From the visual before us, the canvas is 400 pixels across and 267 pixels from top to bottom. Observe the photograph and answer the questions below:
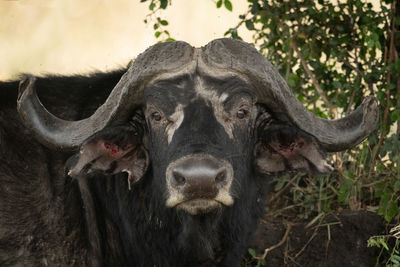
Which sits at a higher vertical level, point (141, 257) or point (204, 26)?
point (204, 26)

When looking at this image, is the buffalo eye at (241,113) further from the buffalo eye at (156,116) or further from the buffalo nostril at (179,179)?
the buffalo nostril at (179,179)

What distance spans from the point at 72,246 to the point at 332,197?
2854mm

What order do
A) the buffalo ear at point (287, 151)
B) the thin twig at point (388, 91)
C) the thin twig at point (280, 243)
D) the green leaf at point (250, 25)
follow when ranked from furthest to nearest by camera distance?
the thin twig at point (388, 91)
the green leaf at point (250, 25)
the thin twig at point (280, 243)
the buffalo ear at point (287, 151)

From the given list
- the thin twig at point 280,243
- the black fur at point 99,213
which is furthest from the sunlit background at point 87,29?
the black fur at point 99,213

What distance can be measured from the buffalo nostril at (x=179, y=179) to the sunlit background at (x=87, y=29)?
661 cm

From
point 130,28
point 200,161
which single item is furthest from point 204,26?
point 200,161

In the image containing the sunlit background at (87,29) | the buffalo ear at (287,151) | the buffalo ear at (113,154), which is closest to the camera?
the buffalo ear at (113,154)

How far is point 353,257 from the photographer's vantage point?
6.53 metres

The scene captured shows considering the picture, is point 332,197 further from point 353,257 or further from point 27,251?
point 27,251

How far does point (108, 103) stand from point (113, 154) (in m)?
0.36

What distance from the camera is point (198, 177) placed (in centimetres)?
416

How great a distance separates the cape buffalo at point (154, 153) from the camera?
4.83 metres

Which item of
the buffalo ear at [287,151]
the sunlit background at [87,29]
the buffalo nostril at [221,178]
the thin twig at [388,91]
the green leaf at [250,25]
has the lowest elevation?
the buffalo nostril at [221,178]

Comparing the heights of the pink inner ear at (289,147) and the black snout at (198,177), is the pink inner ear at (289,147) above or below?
above
